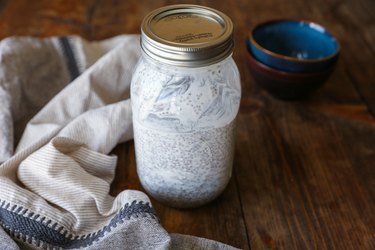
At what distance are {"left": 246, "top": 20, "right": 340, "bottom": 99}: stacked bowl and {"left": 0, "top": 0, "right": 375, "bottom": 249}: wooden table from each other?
4 centimetres

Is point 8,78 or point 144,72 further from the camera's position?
point 8,78

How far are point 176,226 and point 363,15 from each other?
57 cm

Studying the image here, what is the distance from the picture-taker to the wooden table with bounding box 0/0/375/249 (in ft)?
1.52

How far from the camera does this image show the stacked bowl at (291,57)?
573 mm

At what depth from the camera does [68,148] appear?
1.65ft

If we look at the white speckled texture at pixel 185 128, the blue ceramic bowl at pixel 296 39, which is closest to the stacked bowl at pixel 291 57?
the blue ceramic bowl at pixel 296 39

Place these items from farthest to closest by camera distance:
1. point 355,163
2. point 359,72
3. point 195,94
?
point 359,72, point 355,163, point 195,94

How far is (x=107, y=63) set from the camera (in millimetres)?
597

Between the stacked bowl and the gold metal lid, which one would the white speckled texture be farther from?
the stacked bowl

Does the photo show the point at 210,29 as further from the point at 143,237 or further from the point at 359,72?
the point at 359,72

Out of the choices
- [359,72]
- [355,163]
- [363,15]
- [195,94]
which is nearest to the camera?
[195,94]

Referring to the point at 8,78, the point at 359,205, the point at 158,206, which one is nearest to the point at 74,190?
the point at 158,206

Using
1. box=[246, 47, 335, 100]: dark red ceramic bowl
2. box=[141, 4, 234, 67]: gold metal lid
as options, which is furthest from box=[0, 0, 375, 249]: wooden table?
box=[141, 4, 234, 67]: gold metal lid

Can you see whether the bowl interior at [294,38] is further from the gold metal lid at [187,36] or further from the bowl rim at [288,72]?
the gold metal lid at [187,36]
